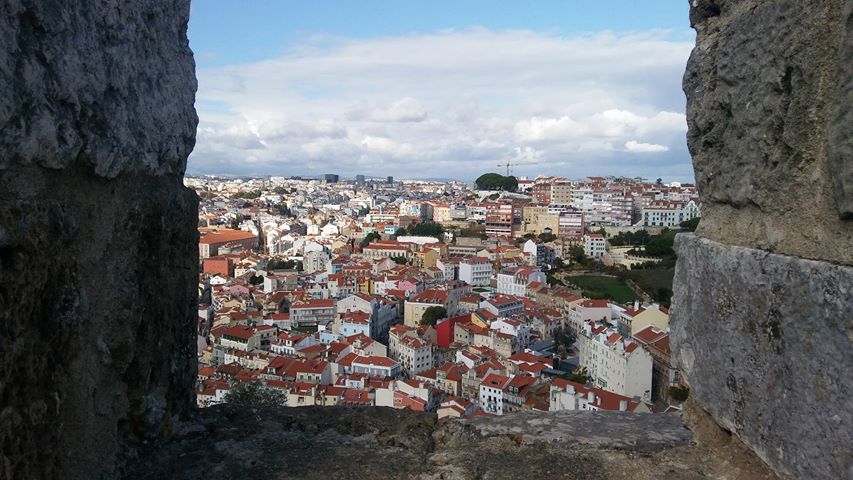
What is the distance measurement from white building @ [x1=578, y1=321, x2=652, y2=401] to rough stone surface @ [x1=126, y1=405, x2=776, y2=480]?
17.0 meters

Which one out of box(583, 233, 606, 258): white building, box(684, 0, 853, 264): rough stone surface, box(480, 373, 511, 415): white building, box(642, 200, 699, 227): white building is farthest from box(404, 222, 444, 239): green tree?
box(684, 0, 853, 264): rough stone surface

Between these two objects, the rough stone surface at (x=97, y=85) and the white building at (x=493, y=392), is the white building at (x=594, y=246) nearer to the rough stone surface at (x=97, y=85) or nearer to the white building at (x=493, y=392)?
the white building at (x=493, y=392)

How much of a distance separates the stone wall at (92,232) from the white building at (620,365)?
56.9 ft

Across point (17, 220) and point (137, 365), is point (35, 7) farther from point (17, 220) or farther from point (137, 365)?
point (137, 365)

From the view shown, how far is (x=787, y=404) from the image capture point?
1.24 meters

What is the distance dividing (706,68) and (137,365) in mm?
1385

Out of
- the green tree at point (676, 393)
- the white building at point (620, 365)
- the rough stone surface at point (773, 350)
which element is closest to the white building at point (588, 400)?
the green tree at point (676, 393)

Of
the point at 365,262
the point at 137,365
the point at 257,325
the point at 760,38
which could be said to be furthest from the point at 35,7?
the point at 365,262

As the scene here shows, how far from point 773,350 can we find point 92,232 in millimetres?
1256

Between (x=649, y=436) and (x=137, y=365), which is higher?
(x=137, y=365)

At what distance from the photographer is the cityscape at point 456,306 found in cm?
1819

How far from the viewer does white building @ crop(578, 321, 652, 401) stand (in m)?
18.8

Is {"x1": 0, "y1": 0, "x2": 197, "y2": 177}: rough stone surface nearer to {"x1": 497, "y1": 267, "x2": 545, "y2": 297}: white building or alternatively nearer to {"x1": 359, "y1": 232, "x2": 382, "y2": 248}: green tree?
{"x1": 497, "y1": 267, "x2": 545, "y2": 297}: white building

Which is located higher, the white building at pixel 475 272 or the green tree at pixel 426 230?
the green tree at pixel 426 230
